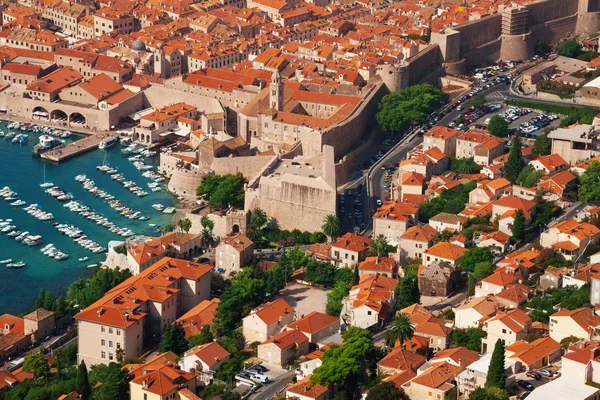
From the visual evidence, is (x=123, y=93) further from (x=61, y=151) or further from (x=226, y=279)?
(x=226, y=279)

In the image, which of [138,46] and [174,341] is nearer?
[174,341]

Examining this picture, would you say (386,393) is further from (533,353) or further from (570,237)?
(570,237)

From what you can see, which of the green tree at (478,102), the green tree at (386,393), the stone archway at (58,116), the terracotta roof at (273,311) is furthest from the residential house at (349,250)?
the stone archway at (58,116)

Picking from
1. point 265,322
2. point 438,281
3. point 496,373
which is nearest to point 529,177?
point 438,281

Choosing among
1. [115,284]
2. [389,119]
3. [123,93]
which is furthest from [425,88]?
[115,284]

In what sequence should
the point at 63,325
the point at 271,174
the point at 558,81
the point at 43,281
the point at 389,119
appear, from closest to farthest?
the point at 63,325, the point at 43,281, the point at 271,174, the point at 389,119, the point at 558,81

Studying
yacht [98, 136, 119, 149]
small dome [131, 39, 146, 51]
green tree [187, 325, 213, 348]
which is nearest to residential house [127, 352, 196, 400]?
green tree [187, 325, 213, 348]
